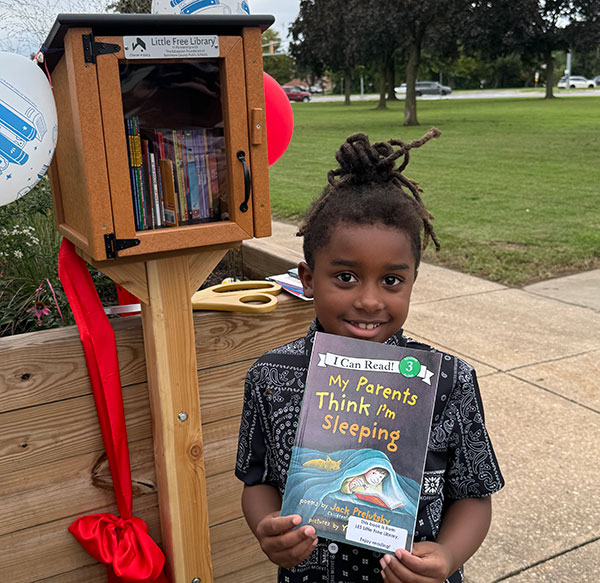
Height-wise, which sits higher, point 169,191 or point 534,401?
point 169,191

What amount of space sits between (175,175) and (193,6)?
629mm

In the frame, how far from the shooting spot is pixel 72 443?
1.99 meters

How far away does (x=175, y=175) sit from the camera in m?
1.85

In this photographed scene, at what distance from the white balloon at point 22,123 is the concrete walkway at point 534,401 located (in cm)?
199

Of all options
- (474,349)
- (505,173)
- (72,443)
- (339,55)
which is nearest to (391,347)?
(72,443)

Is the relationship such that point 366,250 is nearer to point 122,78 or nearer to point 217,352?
point 122,78

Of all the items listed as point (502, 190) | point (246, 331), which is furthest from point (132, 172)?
point (502, 190)

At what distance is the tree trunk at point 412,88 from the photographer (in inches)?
904

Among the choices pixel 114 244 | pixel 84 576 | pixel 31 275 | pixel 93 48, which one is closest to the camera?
pixel 93 48

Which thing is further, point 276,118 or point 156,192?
point 276,118

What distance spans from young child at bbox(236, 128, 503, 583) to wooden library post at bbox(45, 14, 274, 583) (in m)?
0.42

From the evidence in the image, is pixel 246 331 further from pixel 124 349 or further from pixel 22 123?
pixel 22 123

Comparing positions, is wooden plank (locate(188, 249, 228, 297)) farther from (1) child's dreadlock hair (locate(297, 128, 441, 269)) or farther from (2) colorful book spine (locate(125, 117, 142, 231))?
(1) child's dreadlock hair (locate(297, 128, 441, 269))

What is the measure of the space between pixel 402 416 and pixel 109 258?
834 millimetres
